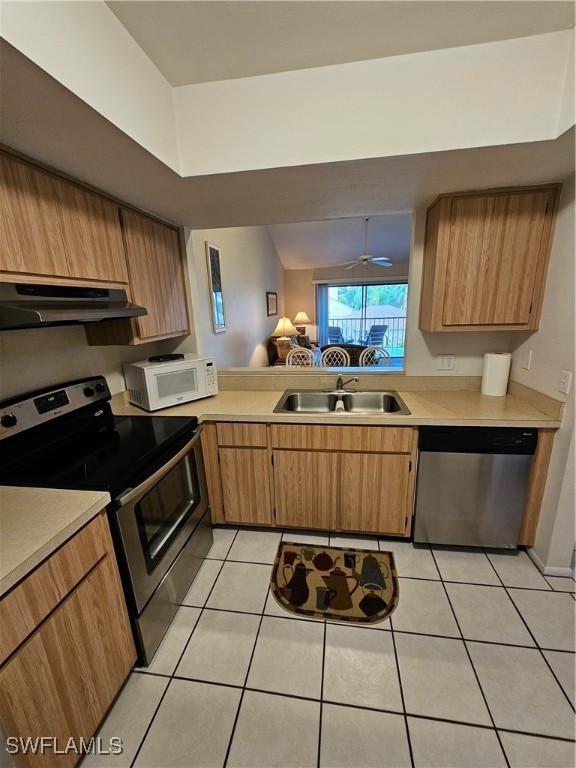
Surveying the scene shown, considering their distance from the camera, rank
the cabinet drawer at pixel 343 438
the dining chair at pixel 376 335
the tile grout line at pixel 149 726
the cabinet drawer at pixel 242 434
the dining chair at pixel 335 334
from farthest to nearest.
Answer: the dining chair at pixel 335 334 < the dining chair at pixel 376 335 < the cabinet drawer at pixel 242 434 < the cabinet drawer at pixel 343 438 < the tile grout line at pixel 149 726

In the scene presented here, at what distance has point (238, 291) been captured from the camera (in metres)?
4.54

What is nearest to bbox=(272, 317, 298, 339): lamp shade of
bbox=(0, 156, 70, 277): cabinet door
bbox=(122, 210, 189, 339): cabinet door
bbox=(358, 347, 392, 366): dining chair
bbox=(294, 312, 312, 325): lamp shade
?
bbox=(294, 312, 312, 325): lamp shade

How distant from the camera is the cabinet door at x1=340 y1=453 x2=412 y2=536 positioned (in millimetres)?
1830

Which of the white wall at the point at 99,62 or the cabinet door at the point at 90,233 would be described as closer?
the white wall at the point at 99,62

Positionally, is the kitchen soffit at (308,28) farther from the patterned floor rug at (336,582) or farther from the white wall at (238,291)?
the patterned floor rug at (336,582)

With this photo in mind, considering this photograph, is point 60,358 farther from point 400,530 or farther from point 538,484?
point 538,484

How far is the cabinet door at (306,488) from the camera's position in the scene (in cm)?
190

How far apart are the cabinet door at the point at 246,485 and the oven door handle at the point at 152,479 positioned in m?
0.31

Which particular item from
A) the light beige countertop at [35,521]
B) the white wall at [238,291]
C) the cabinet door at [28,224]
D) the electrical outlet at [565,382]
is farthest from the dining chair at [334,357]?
the light beige countertop at [35,521]

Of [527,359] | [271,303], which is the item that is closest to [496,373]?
[527,359]

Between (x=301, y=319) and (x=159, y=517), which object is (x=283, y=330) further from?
(x=159, y=517)

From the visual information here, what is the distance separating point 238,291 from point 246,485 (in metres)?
Result: 3.25

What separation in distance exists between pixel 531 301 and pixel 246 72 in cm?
179

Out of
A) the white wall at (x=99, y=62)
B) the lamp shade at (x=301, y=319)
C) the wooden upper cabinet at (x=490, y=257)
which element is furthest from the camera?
the lamp shade at (x=301, y=319)
